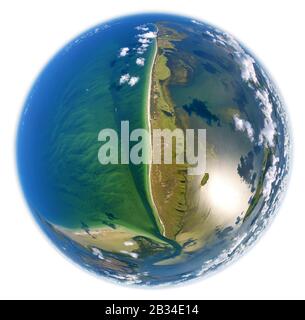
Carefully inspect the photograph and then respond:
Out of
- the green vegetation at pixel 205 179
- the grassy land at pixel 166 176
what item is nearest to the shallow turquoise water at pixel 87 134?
the grassy land at pixel 166 176

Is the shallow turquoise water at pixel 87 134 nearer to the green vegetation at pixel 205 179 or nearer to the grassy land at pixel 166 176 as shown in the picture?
the grassy land at pixel 166 176

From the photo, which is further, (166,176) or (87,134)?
(87,134)

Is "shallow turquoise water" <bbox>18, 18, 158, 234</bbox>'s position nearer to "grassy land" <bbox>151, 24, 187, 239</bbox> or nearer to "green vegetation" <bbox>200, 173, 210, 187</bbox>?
"grassy land" <bbox>151, 24, 187, 239</bbox>

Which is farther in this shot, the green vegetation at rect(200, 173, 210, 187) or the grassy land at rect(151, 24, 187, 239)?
the green vegetation at rect(200, 173, 210, 187)

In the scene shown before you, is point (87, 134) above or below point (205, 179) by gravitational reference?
above

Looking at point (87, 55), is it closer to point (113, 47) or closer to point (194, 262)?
point (113, 47)

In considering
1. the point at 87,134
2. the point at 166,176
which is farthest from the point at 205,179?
the point at 87,134

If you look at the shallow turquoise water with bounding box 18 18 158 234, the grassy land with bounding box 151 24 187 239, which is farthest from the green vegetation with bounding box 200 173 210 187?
the shallow turquoise water with bounding box 18 18 158 234

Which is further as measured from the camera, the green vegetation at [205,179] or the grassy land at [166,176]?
the green vegetation at [205,179]

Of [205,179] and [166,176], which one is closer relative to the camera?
[166,176]

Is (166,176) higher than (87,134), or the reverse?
(87,134)

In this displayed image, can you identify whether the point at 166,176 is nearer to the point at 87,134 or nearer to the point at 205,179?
the point at 205,179
